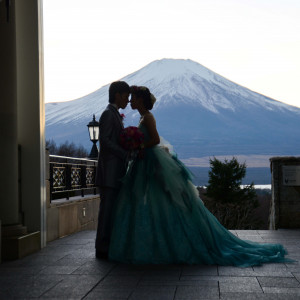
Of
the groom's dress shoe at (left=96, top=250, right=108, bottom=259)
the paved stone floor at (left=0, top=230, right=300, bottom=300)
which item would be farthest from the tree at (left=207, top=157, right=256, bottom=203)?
the groom's dress shoe at (left=96, top=250, right=108, bottom=259)

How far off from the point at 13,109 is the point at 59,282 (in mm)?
2709

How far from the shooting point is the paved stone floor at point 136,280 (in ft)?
15.3

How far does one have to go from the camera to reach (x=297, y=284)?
198 inches

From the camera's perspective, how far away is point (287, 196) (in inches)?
444

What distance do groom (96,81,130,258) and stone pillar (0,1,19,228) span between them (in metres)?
1.17

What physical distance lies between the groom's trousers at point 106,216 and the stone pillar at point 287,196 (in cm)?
536

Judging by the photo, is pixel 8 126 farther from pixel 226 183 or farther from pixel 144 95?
pixel 226 183

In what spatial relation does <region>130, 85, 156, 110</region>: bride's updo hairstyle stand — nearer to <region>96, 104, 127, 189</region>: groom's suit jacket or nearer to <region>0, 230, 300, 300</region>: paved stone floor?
<region>96, 104, 127, 189</region>: groom's suit jacket

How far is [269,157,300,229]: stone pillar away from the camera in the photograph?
36.8 feet

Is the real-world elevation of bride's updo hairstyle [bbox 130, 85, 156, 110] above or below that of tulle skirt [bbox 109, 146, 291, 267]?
above

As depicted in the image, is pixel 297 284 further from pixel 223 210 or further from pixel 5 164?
pixel 223 210

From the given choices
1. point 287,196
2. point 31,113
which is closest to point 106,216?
point 31,113

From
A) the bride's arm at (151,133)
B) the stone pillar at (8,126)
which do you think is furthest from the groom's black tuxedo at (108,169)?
the stone pillar at (8,126)

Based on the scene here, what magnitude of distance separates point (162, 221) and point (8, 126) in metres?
2.31
